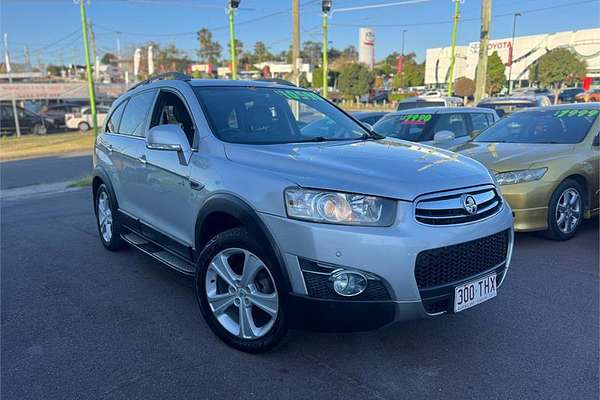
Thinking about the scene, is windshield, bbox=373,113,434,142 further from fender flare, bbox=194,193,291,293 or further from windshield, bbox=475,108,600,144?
fender flare, bbox=194,193,291,293

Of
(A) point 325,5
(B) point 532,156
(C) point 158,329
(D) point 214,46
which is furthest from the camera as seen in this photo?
(D) point 214,46

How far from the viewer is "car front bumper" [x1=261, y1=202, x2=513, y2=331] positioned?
2.64 m

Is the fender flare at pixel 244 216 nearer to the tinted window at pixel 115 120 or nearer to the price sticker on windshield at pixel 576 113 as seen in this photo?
the tinted window at pixel 115 120

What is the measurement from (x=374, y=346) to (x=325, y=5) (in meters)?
11.9

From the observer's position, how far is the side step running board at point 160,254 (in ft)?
12.6

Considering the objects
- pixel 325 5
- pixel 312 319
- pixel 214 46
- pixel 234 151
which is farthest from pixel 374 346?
pixel 214 46

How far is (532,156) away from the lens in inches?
217

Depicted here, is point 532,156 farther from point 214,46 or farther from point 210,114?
point 214,46

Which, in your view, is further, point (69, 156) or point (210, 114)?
point (69, 156)

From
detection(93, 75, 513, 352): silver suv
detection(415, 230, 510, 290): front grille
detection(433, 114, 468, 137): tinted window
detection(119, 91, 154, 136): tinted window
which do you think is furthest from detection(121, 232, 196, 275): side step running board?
detection(433, 114, 468, 137): tinted window

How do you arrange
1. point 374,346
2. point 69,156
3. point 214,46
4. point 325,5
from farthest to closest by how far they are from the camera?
1. point 214,46
2. point 69,156
3. point 325,5
4. point 374,346

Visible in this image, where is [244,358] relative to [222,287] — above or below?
below

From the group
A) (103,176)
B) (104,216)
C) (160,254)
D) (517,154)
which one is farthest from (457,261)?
(104,216)

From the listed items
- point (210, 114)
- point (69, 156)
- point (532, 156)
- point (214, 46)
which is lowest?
point (69, 156)
